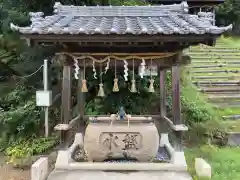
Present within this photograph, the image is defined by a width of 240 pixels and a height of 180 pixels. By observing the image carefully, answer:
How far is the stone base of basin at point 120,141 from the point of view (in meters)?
6.82

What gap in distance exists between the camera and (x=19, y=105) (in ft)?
35.2

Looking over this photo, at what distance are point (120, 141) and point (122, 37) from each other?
2105 mm

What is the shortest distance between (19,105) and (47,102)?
93.4 inches

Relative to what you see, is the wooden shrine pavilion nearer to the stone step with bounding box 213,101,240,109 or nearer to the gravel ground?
the gravel ground

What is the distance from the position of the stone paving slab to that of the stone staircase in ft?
16.6

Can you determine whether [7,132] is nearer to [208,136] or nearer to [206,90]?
[208,136]

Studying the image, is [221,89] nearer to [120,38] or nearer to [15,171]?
[15,171]

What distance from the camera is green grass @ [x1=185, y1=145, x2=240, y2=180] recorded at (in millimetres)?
7418

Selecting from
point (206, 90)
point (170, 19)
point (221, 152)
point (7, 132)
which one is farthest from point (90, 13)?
point (206, 90)

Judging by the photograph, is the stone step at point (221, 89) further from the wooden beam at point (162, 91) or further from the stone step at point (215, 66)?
the wooden beam at point (162, 91)

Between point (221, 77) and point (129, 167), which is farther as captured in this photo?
point (221, 77)

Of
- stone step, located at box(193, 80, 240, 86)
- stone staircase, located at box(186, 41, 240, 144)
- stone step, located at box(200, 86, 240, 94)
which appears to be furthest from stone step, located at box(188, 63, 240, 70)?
stone step, located at box(200, 86, 240, 94)

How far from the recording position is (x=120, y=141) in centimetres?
680

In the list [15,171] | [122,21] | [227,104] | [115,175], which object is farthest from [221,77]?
[115,175]
